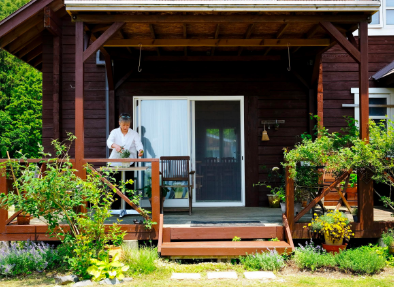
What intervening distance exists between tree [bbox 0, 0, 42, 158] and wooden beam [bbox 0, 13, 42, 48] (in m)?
13.3

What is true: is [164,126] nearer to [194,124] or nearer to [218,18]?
[194,124]

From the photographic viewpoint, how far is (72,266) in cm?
404

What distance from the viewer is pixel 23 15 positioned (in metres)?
5.84

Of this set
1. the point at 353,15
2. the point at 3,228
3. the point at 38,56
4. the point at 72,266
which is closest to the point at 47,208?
the point at 72,266

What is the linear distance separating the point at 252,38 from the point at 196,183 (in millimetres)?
2609

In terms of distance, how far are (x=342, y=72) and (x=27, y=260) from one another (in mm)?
5797

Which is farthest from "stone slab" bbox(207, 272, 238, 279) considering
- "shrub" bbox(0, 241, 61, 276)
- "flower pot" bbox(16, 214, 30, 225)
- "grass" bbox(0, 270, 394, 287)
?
"flower pot" bbox(16, 214, 30, 225)

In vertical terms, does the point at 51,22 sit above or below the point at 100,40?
above

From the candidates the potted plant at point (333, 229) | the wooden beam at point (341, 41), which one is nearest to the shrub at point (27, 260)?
the potted plant at point (333, 229)

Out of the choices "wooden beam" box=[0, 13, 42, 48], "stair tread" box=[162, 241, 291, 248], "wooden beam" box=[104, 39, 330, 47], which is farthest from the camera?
"wooden beam" box=[0, 13, 42, 48]

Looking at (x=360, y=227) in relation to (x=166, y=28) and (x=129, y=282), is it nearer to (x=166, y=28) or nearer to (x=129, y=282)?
(x=129, y=282)

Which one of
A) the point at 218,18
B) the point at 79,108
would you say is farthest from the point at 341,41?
the point at 79,108

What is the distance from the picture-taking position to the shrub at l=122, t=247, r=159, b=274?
426 cm

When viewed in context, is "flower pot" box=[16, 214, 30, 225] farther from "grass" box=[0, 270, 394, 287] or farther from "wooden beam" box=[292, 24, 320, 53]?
"wooden beam" box=[292, 24, 320, 53]
